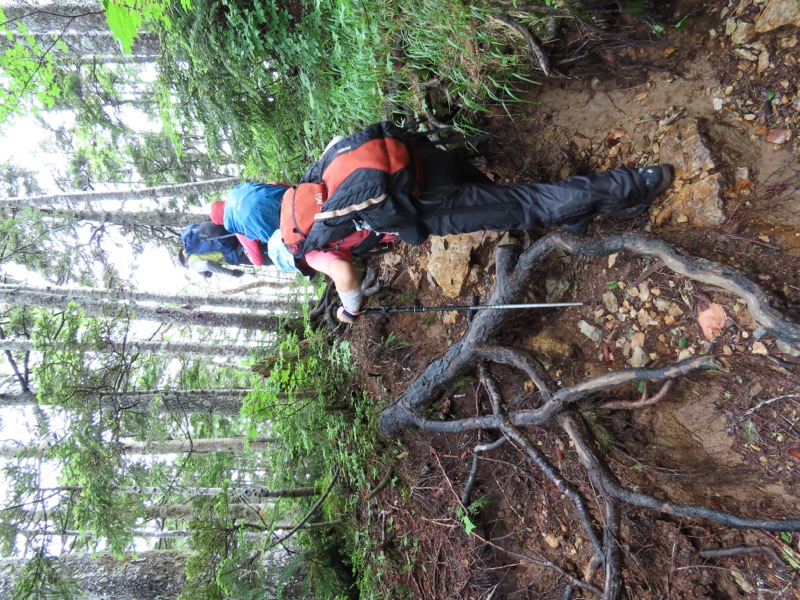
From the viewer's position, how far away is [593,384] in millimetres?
3303

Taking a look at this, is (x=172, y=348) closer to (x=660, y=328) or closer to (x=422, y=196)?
(x=422, y=196)

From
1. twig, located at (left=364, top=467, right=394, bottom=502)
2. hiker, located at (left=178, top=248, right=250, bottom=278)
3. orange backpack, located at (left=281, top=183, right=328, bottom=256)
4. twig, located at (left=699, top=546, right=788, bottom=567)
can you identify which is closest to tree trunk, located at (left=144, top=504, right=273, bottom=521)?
twig, located at (left=364, top=467, right=394, bottom=502)

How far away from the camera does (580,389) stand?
11.1ft

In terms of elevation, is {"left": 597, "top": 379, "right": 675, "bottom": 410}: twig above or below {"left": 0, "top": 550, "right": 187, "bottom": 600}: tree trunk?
above

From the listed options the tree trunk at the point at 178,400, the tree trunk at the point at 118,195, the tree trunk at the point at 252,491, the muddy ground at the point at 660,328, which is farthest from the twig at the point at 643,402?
the tree trunk at the point at 118,195

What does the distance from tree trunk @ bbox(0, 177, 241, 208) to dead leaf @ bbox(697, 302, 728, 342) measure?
772cm

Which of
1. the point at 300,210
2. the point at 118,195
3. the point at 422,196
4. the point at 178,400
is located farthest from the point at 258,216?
the point at 118,195

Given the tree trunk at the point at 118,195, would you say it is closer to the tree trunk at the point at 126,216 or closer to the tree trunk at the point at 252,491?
the tree trunk at the point at 126,216

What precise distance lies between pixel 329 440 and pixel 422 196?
152 inches

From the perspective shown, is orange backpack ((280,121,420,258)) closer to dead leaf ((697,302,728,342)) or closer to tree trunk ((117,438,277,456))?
dead leaf ((697,302,728,342))

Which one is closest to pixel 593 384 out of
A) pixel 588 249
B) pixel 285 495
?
pixel 588 249

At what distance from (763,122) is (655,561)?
3.26 m

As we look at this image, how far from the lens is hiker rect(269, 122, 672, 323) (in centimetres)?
311

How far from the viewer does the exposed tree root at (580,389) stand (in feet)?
9.00
